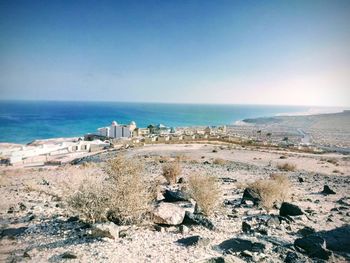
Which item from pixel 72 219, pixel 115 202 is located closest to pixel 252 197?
pixel 115 202

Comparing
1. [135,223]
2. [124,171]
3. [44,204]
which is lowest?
[44,204]

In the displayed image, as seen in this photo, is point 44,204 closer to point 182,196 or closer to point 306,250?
point 182,196

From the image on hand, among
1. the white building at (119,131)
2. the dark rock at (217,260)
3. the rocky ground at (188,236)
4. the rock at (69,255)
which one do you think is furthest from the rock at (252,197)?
the white building at (119,131)

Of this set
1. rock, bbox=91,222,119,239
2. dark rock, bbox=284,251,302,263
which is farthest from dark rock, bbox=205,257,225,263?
rock, bbox=91,222,119,239

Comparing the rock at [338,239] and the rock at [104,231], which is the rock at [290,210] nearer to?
the rock at [338,239]

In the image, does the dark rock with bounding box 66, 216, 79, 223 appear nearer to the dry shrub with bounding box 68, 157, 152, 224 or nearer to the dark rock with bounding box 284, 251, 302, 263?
the dry shrub with bounding box 68, 157, 152, 224

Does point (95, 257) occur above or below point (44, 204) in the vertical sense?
above

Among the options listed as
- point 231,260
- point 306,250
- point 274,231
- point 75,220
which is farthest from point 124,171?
point 306,250
